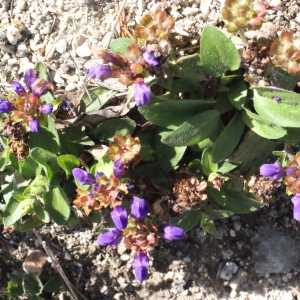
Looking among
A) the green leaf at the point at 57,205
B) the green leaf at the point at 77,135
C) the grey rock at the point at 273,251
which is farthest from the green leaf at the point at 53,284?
the grey rock at the point at 273,251

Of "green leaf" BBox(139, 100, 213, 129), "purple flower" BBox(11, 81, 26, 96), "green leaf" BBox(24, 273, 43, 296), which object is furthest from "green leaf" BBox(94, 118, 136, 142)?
"green leaf" BBox(24, 273, 43, 296)

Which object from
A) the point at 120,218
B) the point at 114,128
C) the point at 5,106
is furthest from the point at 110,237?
the point at 5,106

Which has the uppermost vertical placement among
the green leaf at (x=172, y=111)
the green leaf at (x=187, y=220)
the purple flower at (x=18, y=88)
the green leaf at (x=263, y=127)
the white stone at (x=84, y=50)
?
the purple flower at (x=18, y=88)

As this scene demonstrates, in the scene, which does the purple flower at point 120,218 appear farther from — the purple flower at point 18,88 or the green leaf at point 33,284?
the green leaf at point 33,284

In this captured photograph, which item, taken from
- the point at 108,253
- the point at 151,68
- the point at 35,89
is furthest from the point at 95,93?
the point at 108,253

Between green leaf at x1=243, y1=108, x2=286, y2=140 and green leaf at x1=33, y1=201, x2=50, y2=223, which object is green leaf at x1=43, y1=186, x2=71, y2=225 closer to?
green leaf at x1=33, y1=201, x2=50, y2=223

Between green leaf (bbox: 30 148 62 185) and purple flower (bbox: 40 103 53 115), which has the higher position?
purple flower (bbox: 40 103 53 115)

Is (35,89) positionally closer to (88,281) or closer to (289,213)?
(88,281)
